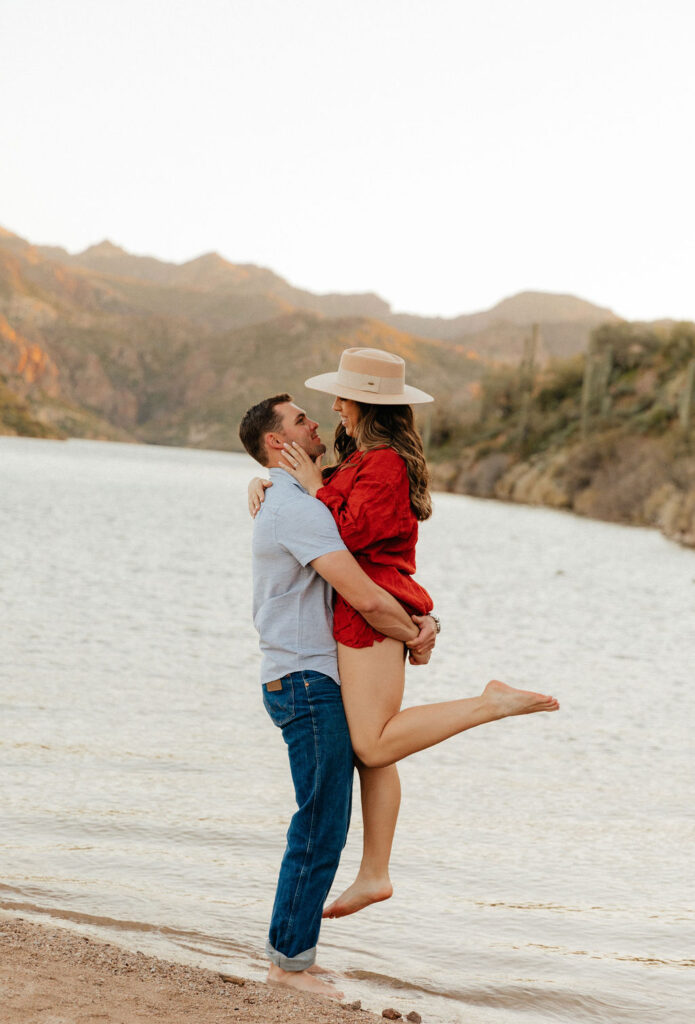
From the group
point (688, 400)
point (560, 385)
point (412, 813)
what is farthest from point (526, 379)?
point (412, 813)

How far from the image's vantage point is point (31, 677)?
11688 millimetres

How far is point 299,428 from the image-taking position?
157 inches

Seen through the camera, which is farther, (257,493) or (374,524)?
(257,493)

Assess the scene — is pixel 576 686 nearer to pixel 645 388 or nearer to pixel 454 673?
pixel 454 673

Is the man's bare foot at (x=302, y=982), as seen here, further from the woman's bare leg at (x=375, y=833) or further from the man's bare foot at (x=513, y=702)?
the man's bare foot at (x=513, y=702)

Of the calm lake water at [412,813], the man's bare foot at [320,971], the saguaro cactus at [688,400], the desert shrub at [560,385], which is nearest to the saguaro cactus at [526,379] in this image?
the desert shrub at [560,385]

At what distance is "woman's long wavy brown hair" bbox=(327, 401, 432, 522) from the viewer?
385 cm

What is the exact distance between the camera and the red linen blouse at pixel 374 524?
3717 millimetres

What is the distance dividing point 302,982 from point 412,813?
3872 mm

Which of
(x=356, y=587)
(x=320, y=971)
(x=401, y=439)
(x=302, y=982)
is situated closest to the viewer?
(x=356, y=587)

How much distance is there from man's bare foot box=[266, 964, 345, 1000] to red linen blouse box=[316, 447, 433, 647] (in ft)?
4.38

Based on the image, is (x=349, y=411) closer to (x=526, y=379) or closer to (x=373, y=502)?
(x=373, y=502)

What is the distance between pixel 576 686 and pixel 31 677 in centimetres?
676

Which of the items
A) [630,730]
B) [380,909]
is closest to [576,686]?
[630,730]
